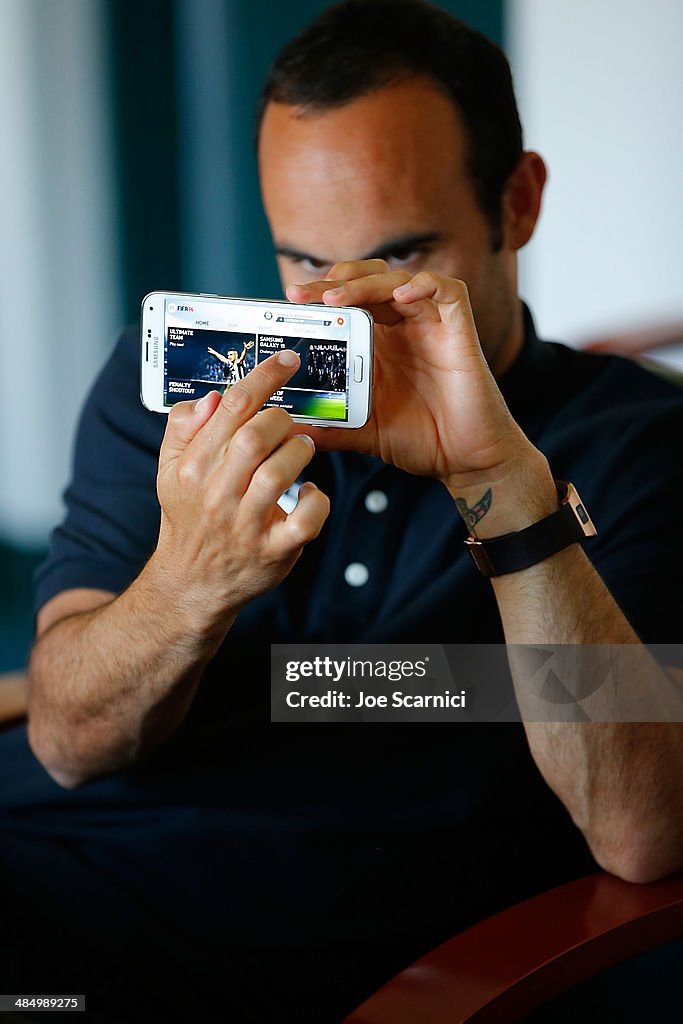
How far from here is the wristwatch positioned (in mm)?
765


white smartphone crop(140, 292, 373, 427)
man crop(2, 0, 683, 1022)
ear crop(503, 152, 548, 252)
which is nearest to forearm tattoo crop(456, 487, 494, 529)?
man crop(2, 0, 683, 1022)

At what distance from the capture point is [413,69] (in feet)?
3.30

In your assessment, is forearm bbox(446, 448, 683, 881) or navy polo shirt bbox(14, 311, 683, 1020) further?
navy polo shirt bbox(14, 311, 683, 1020)

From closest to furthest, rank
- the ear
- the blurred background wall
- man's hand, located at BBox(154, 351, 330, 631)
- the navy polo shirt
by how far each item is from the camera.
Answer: man's hand, located at BBox(154, 351, 330, 631), the navy polo shirt, the ear, the blurred background wall

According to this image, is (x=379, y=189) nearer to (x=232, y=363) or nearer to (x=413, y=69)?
(x=413, y=69)

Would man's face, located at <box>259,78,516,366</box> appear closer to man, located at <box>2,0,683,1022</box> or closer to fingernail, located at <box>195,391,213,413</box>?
man, located at <box>2,0,683,1022</box>

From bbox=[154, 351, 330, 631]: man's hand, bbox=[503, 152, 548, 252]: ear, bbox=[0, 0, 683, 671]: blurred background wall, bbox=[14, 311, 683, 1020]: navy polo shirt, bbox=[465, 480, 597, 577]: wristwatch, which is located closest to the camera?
bbox=[154, 351, 330, 631]: man's hand

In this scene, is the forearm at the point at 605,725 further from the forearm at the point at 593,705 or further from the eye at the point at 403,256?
the eye at the point at 403,256

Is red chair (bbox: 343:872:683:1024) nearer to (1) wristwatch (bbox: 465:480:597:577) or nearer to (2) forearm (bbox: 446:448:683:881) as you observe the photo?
(2) forearm (bbox: 446:448:683:881)

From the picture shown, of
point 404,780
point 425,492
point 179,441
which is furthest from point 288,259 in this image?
point 404,780

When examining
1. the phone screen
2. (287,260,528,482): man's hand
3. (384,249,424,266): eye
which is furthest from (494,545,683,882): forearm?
(384,249,424,266): eye

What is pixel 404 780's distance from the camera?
0.91 m

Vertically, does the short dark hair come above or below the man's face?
above

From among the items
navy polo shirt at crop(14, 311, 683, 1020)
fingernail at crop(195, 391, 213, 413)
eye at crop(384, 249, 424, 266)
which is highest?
eye at crop(384, 249, 424, 266)
